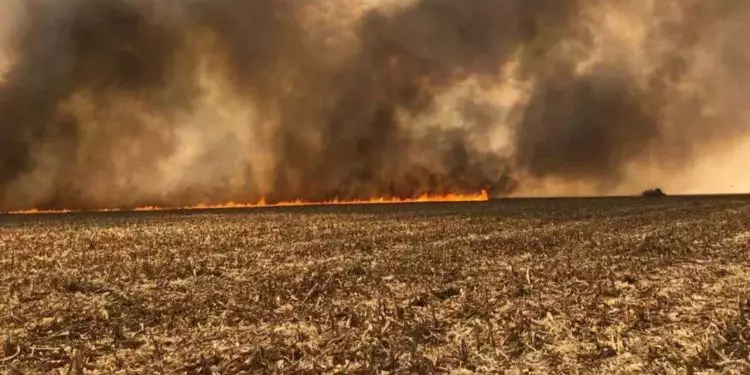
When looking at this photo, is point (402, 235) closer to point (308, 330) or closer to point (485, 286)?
point (485, 286)

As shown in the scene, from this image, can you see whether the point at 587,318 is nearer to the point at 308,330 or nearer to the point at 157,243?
the point at 308,330

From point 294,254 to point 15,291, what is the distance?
31.1ft

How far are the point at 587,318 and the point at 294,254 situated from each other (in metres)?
13.5

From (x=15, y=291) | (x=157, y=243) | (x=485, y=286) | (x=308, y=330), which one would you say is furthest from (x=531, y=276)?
(x=157, y=243)

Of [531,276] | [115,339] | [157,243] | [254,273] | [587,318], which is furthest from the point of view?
[157,243]

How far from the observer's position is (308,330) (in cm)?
1114

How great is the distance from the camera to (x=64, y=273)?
63.1ft

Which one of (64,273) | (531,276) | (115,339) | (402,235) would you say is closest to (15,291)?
(64,273)

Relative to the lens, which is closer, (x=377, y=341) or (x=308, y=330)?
(x=377, y=341)

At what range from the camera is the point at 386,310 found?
1253 centimetres

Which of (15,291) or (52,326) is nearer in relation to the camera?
(52,326)

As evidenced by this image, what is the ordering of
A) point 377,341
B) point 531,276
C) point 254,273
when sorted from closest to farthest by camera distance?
point 377,341 → point 531,276 → point 254,273

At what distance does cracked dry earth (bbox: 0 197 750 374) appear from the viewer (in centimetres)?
945

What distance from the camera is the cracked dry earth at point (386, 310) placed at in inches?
372
